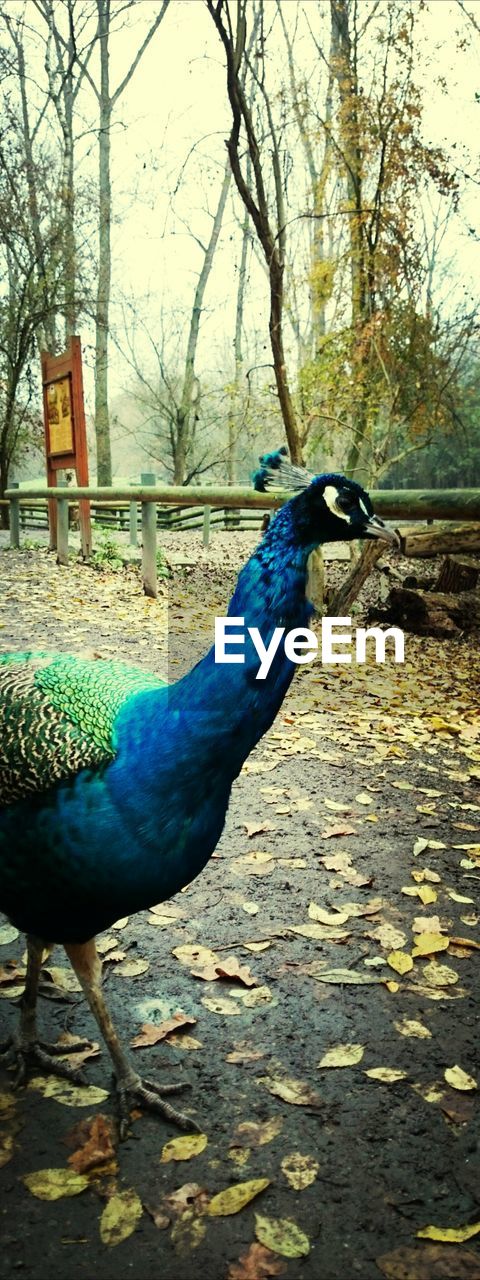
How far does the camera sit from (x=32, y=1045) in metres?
1.89

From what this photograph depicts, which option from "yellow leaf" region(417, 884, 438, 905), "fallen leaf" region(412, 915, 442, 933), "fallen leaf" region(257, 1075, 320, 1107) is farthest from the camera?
"yellow leaf" region(417, 884, 438, 905)

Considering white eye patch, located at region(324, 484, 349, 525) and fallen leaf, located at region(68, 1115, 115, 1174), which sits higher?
white eye patch, located at region(324, 484, 349, 525)

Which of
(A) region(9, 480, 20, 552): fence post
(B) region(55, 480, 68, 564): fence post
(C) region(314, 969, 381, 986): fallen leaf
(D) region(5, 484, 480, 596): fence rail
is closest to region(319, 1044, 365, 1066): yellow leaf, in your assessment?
(C) region(314, 969, 381, 986): fallen leaf

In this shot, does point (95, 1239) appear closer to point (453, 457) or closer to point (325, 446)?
point (325, 446)

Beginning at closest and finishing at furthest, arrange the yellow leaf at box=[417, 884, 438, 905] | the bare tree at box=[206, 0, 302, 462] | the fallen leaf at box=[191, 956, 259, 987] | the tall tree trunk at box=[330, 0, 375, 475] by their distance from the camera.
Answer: the fallen leaf at box=[191, 956, 259, 987]
the yellow leaf at box=[417, 884, 438, 905]
the bare tree at box=[206, 0, 302, 462]
the tall tree trunk at box=[330, 0, 375, 475]

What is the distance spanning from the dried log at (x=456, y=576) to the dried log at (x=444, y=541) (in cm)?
12

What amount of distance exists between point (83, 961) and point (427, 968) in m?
1.04

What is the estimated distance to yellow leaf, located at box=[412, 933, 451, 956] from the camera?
234 centimetres

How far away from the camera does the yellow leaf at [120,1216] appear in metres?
1.43

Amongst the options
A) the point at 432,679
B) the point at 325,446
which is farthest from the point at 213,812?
the point at 325,446

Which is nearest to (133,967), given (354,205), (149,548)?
(149,548)

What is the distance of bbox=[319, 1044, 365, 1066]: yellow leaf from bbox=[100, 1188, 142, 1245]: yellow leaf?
0.54 m

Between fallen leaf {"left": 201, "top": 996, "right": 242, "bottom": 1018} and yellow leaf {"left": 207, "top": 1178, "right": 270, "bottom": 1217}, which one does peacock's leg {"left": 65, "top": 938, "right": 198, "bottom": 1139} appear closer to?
yellow leaf {"left": 207, "top": 1178, "right": 270, "bottom": 1217}

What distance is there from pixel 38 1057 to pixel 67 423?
8846mm
